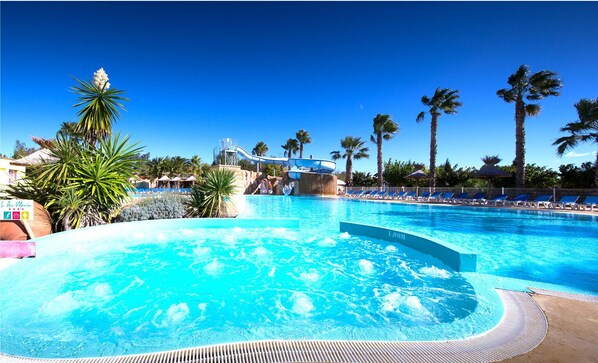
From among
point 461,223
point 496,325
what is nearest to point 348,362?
point 496,325

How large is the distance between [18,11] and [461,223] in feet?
62.0

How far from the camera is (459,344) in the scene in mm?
2254

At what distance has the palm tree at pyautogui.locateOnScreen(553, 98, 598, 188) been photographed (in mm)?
14789

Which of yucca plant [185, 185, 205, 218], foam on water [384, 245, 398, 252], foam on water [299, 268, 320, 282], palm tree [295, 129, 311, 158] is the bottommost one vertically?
foam on water [299, 268, 320, 282]

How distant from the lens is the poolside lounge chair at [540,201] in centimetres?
1496

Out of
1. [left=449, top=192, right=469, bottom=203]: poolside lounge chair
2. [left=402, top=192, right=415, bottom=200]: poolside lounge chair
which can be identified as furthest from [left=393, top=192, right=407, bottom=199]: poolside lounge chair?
[left=449, top=192, right=469, bottom=203]: poolside lounge chair

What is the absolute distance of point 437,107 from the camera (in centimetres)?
2234

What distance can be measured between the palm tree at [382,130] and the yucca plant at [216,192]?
18917mm

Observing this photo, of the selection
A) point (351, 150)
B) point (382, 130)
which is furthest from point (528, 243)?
point (351, 150)

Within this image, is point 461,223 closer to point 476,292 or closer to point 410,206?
point 410,206

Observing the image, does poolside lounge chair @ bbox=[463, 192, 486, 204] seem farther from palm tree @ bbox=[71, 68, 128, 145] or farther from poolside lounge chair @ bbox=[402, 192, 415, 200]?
palm tree @ bbox=[71, 68, 128, 145]

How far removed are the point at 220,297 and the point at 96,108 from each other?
26.9 ft

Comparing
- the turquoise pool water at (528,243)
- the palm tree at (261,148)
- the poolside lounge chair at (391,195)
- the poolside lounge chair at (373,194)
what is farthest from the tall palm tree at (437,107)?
the palm tree at (261,148)

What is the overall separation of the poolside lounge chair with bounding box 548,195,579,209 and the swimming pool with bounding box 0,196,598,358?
830cm
